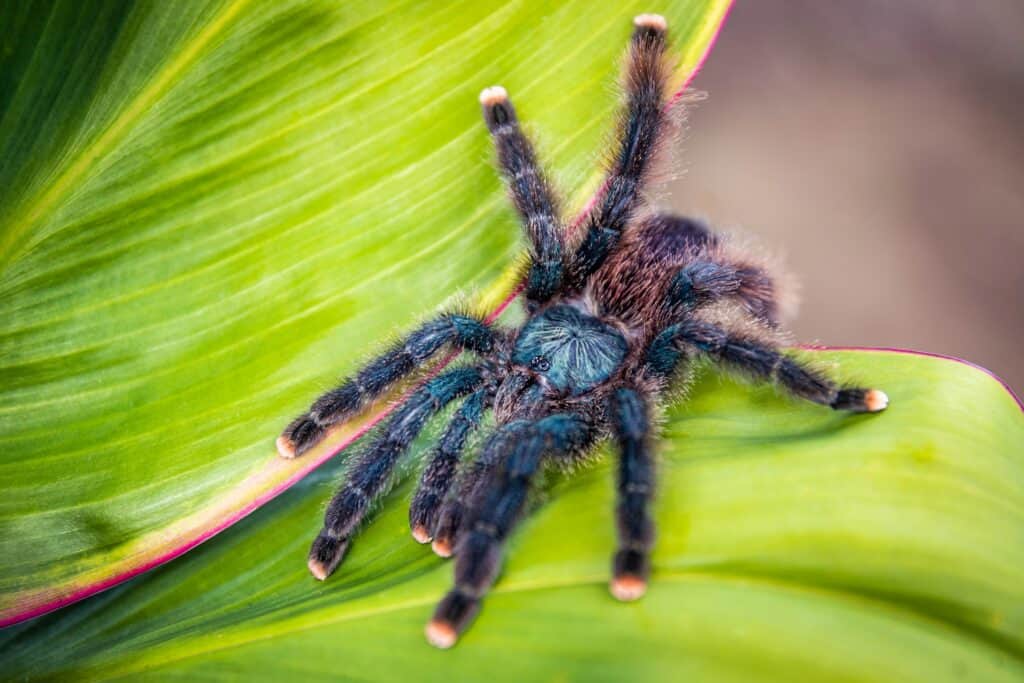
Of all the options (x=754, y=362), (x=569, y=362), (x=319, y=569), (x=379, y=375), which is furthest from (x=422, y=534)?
(x=754, y=362)

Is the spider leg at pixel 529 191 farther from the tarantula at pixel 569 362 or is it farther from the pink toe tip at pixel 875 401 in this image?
the pink toe tip at pixel 875 401

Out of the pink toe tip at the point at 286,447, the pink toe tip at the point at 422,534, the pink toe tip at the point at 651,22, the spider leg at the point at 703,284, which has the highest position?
the pink toe tip at the point at 651,22

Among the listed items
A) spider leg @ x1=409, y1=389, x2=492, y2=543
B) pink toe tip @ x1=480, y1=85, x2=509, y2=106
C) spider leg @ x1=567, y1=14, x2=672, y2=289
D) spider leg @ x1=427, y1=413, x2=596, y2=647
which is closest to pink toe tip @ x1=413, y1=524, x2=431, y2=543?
spider leg @ x1=409, y1=389, x2=492, y2=543

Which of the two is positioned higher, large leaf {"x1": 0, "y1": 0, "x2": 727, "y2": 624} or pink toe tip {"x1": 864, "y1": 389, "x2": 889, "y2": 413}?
pink toe tip {"x1": 864, "y1": 389, "x2": 889, "y2": 413}

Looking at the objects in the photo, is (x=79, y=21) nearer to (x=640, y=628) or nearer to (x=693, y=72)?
(x=693, y=72)

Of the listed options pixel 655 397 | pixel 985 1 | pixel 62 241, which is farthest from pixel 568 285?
pixel 985 1

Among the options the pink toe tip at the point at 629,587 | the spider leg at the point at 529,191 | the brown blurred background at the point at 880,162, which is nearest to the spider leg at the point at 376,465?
the spider leg at the point at 529,191

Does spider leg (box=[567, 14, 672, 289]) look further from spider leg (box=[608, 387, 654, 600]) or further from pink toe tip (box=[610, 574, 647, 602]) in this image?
pink toe tip (box=[610, 574, 647, 602])

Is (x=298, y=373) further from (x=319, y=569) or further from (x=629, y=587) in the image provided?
(x=629, y=587)
